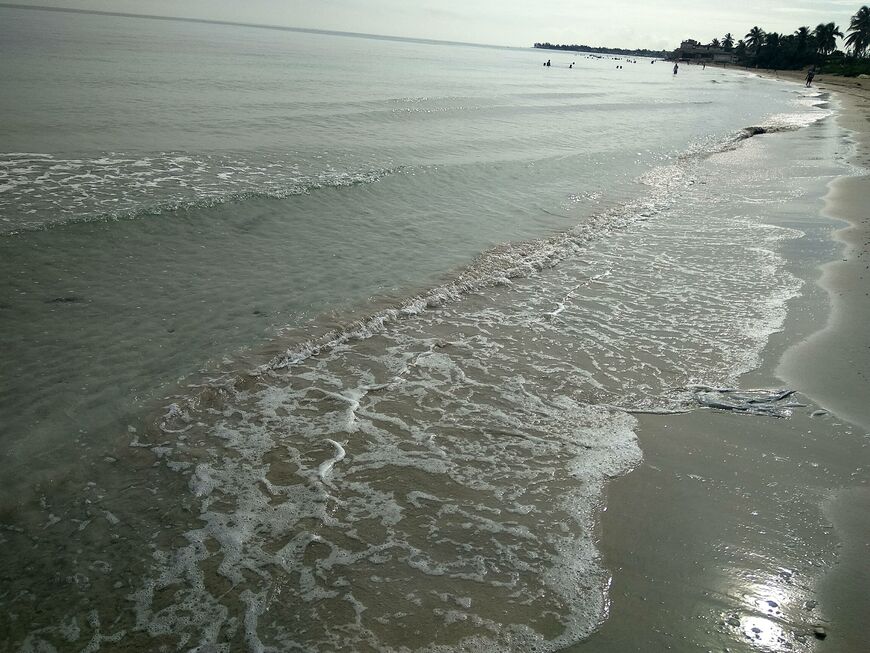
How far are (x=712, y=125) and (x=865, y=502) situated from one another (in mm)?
35031

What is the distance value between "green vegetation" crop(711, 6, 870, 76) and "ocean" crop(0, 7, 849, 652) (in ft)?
368

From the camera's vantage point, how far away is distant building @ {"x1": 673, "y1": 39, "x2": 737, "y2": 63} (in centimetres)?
17400

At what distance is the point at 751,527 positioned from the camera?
157 inches

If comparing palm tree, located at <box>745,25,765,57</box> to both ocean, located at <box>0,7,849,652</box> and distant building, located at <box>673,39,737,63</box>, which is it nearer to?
distant building, located at <box>673,39,737,63</box>

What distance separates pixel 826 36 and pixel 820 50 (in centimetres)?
641

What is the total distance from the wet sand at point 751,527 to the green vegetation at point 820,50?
116271 mm

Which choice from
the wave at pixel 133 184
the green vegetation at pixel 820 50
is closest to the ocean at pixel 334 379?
the wave at pixel 133 184

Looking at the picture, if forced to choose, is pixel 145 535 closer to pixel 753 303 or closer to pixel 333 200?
pixel 753 303

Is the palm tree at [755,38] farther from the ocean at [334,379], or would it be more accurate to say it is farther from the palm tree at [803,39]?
the ocean at [334,379]

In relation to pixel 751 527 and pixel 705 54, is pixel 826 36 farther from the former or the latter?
pixel 751 527

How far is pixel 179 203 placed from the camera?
11.8 metres

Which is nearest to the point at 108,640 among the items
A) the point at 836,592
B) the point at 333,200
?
the point at 836,592

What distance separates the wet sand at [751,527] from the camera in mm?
3209

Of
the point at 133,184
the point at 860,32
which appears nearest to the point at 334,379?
the point at 133,184
